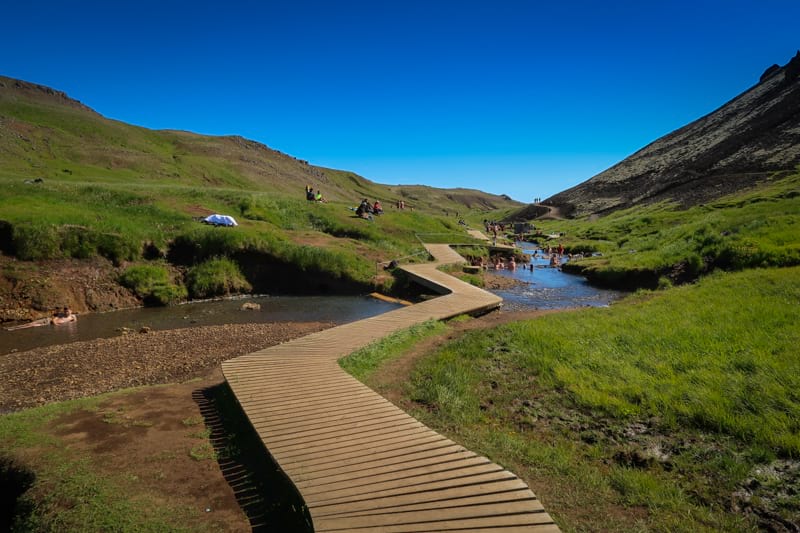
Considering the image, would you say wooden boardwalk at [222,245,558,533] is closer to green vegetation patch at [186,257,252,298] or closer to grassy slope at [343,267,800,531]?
grassy slope at [343,267,800,531]

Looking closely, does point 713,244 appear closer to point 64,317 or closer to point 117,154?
point 64,317

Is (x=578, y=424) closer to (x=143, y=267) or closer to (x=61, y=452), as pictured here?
(x=61, y=452)

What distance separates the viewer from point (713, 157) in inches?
2562

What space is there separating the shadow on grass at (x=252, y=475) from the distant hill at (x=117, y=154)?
4466 cm

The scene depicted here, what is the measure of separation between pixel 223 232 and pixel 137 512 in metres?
22.2

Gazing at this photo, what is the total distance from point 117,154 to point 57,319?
60592mm

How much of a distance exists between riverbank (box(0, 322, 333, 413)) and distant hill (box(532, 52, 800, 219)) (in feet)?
172

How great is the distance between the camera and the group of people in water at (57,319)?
58.0ft

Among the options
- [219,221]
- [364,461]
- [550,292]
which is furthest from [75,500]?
[550,292]

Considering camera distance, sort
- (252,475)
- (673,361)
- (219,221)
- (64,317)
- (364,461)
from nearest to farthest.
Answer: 1. (364,461)
2. (252,475)
3. (673,361)
4. (64,317)
5. (219,221)

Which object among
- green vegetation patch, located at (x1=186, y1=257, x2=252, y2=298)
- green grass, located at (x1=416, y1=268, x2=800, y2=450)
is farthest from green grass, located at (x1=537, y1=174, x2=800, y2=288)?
green vegetation patch, located at (x1=186, y1=257, x2=252, y2=298)

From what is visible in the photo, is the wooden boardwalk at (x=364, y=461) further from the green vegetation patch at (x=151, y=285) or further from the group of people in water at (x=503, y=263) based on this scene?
the group of people in water at (x=503, y=263)

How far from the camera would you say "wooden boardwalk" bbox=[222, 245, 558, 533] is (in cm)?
522

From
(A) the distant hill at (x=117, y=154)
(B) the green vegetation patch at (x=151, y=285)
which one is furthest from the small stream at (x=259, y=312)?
(A) the distant hill at (x=117, y=154)
